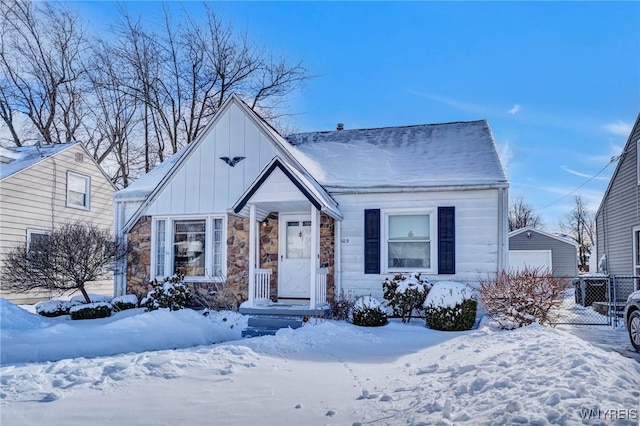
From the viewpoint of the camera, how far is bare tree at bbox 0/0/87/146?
2153 cm

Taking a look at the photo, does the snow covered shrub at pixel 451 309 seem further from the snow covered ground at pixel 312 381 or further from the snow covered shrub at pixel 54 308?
the snow covered shrub at pixel 54 308

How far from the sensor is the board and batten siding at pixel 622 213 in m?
14.2

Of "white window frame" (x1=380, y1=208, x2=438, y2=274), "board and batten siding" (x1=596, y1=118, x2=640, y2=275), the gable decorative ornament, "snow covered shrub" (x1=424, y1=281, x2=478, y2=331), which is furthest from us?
"board and batten siding" (x1=596, y1=118, x2=640, y2=275)

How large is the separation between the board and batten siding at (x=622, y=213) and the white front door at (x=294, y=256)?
10.5 m

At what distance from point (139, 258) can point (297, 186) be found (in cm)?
530

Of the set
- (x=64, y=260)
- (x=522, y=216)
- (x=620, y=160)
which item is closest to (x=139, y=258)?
(x=64, y=260)

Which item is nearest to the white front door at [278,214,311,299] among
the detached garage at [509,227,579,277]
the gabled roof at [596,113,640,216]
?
the gabled roof at [596,113,640,216]

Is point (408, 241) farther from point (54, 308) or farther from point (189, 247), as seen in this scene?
point (54, 308)

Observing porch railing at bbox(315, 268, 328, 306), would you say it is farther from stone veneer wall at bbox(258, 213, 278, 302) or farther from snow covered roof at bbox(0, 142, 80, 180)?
snow covered roof at bbox(0, 142, 80, 180)

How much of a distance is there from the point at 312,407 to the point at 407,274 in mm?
6530

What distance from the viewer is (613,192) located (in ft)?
53.1

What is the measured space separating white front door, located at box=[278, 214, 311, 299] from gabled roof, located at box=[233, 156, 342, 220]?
49.1 inches

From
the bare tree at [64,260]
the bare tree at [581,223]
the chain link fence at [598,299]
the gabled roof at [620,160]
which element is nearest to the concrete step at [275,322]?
the bare tree at [64,260]

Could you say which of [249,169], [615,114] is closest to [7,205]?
[249,169]
